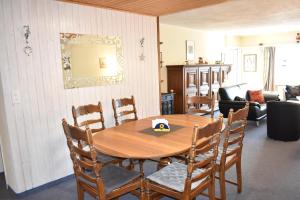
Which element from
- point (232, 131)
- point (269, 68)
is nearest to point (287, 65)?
point (269, 68)

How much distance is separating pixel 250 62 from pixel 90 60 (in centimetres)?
667

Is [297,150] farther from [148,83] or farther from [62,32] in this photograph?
[62,32]

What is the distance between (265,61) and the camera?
313 inches

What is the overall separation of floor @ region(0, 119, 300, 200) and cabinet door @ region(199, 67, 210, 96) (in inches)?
103

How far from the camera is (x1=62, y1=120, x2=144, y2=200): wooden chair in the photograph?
1759 millimetres

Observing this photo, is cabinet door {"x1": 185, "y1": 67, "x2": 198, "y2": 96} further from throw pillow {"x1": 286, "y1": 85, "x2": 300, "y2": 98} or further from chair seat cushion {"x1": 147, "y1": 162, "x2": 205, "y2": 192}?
chair seat cushion {"x1": 147, "y1": 162, "x2": 205, "y2": 192}

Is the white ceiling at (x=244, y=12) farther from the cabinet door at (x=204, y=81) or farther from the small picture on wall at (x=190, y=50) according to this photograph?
the cabinet door at (x=204, y=81)

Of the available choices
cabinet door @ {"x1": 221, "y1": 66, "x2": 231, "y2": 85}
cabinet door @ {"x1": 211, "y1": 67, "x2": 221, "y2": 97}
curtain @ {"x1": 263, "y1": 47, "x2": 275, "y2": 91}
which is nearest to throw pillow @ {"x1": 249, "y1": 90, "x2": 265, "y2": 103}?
cabinet door @ {"x1": 211, "y1": 67, "x2": 221, "y2": 97}

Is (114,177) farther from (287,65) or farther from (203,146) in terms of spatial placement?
(287,65)

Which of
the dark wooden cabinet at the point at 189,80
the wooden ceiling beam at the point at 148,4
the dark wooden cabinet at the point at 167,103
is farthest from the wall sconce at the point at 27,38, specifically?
the dark wooden cabinet at the point at 189,80

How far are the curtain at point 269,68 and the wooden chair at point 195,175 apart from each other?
684 centimetres

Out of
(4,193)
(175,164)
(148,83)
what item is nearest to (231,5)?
(148,83)

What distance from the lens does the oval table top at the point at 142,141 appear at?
6.13 ft

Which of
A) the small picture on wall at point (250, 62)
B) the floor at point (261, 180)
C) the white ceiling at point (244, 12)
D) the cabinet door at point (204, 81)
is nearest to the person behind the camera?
the floor at point (261, 180)
